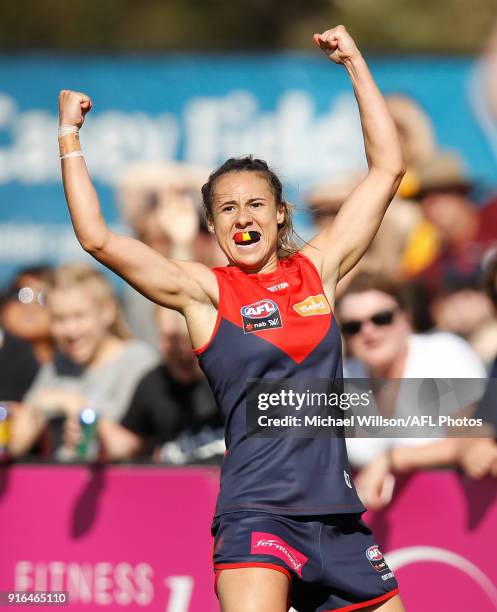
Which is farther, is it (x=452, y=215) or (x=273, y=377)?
(x=452, y=215)

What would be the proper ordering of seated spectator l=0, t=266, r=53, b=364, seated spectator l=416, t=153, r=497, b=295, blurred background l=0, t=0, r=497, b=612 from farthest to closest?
seated spectator l=416, t=153, r=497, b=295 → seated spectator l=0, t=266, r=53, b=364 → blurred background l=0, t=0, r=497, b=612

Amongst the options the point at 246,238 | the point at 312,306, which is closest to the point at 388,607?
the point at 312,306

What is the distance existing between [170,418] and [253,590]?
8.16 ft

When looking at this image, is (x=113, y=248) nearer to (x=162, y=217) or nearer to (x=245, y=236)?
(x=245, y=236)

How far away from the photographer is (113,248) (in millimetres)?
3908

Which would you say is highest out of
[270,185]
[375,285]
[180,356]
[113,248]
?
[270,185]

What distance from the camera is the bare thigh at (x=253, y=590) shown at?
3.65m

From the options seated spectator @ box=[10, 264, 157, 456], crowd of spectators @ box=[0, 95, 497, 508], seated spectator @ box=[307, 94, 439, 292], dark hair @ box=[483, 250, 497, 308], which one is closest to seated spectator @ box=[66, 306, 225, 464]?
crowd of spectators @ box=[0, 95, 497, 508]

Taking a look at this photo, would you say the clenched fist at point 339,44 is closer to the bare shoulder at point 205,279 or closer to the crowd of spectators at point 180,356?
the bare shoulder at point 205,279

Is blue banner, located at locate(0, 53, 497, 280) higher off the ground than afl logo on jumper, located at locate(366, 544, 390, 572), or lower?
higher

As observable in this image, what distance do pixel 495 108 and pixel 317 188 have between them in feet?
6.64

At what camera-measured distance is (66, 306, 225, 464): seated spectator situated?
19.0 feet

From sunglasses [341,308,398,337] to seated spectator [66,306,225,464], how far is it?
0.89 meters

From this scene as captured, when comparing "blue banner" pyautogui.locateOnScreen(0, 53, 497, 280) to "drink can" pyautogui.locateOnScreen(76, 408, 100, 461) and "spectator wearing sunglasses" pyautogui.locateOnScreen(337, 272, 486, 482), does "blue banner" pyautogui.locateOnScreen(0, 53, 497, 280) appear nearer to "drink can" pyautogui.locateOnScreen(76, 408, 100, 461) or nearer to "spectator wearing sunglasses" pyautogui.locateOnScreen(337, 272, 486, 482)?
"spectator wearing sunglasses" pyautogui.locateOnScreen(337, 272, 486, 482)
